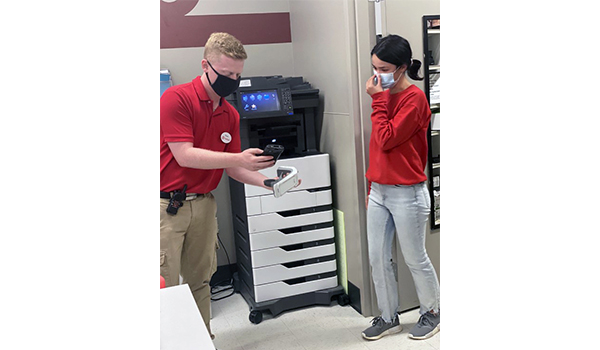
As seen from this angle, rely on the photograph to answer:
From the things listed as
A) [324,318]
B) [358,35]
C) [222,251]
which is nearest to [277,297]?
[324,318]

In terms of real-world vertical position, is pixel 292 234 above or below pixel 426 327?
above

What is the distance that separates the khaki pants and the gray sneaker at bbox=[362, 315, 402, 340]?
2.59ft

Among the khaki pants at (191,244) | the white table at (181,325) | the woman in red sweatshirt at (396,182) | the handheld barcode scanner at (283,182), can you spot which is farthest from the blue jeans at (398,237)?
the white table at (181,325)

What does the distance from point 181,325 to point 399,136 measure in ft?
4.85

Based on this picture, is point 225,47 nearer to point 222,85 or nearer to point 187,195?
point 222,85

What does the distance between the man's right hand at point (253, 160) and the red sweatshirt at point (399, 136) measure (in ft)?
1.62

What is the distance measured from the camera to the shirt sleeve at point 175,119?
6.68ft

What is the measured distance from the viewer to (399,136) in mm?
2201

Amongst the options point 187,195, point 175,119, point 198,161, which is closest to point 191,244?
point 187,195

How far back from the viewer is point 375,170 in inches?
92.4

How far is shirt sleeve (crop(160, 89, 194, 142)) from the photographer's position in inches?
80.1

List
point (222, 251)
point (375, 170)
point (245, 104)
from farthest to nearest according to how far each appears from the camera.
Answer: point (222, 251) < point (245, 104) < point (375, 170)
